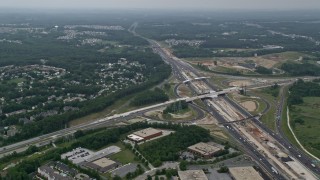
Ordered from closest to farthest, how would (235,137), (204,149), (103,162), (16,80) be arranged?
(103,162) < (204,149) < (235,137) < (16,80)

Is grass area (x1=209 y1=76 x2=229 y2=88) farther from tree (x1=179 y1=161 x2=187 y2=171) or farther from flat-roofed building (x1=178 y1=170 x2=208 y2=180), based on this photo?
flat-roofed building (x1=178 y1=170 x2=208 y2=180)

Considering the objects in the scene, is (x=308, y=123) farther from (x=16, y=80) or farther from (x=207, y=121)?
(x=16, y=80)

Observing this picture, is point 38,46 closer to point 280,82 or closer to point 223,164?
point 280,82

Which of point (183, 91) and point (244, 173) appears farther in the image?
point (183, 91)

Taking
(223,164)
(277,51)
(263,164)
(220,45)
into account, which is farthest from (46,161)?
(220,45)

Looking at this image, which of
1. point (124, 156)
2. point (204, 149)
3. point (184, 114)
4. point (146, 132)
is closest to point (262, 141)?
point (204, 149)

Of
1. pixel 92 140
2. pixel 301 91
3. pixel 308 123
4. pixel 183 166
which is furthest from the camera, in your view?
pixel 301 91

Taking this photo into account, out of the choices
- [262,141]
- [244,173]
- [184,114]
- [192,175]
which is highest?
[192,175]
